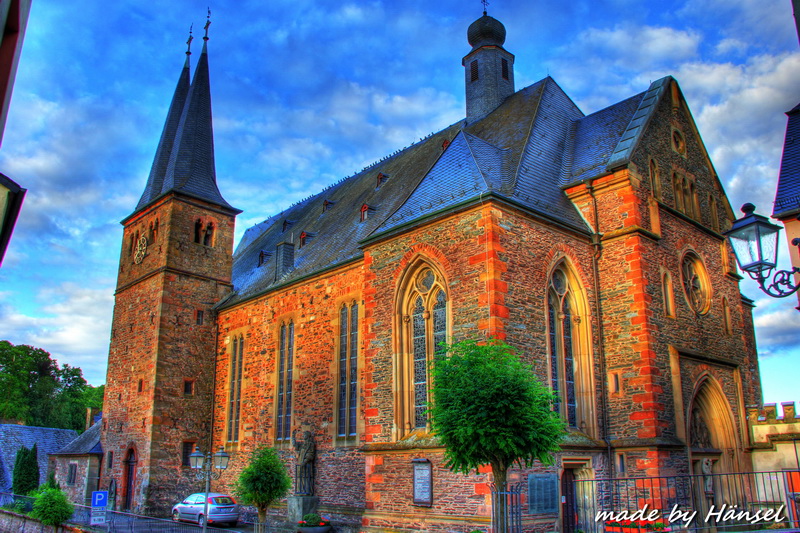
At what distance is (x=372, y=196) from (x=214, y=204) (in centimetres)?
709

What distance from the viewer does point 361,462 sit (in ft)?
61.3

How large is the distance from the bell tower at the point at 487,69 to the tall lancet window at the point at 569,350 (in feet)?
34.2

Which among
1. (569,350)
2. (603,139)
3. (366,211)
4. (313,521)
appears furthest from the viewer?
(366,211)

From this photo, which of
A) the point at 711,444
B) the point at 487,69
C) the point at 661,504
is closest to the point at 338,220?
the point at 487,69

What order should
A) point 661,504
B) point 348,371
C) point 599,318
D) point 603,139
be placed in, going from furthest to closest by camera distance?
point 348,371 → point 603,139 → point 599,318 → point 661,504

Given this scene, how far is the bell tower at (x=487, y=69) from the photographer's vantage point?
25156 mm

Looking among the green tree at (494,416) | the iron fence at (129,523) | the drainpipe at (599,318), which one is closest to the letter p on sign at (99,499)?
the iron fence at (129,523)

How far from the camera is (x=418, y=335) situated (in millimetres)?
16359

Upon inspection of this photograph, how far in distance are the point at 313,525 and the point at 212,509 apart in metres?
5.17

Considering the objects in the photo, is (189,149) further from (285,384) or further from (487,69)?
(487,69)

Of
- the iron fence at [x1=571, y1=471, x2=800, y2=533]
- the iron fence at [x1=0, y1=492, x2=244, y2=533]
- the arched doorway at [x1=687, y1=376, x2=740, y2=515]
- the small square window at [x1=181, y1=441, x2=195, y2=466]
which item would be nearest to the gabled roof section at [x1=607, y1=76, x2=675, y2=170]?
the arched doorway at [x1=687, y1=376, x2=740, y2=515]

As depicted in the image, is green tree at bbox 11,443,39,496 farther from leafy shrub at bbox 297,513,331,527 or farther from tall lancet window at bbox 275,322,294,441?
leafy shrub at bbox 297,513,331,527

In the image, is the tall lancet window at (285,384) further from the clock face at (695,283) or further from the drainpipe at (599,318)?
the clock face at (695,283)

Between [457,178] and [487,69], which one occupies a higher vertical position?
[487,69]
